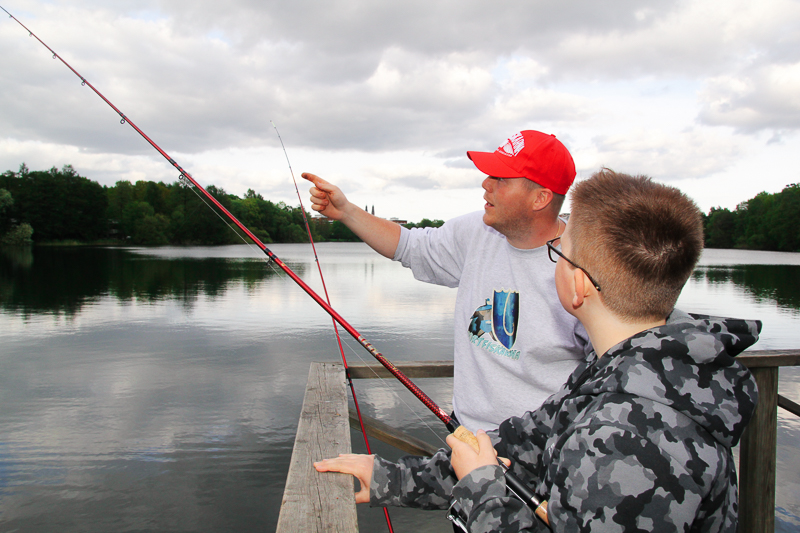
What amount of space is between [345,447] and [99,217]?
79.6 meters

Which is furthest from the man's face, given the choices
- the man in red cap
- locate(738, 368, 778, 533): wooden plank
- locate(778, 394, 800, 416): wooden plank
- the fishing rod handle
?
locate(778, 394, 800, 416): wooden plank

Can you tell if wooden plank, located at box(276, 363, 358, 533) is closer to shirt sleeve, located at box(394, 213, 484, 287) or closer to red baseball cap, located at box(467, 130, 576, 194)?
shirt sleeve, located at box(394, 213, 484, 287)

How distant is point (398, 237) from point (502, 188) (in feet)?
2.01

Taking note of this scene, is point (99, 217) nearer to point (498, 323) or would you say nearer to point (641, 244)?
point (498, 323)

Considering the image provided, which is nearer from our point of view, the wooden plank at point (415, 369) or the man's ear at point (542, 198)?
the man's ear at point (542, 198)

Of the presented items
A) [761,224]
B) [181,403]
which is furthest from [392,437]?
[761,224]

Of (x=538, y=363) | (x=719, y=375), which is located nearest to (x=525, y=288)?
(x=538, y=363)

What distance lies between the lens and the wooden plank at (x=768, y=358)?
2.72 m

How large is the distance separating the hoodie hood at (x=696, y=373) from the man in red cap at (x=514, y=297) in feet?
3.18

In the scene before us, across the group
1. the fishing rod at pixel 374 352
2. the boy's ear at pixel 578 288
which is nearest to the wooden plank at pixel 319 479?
the fishing rod at pixel 374 352

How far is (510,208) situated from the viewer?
2.21 m

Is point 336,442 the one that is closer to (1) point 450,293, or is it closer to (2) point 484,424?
(2) point 484,424

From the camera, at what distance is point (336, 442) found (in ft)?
6.21

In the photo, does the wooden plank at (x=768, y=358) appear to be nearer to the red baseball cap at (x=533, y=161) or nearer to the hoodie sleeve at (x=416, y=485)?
the red baseball cap at (x=533, y=161)
